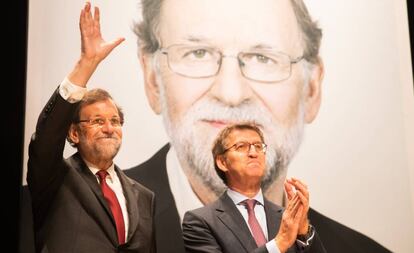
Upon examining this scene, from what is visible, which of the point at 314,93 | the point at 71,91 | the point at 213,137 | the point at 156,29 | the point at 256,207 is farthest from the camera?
the point at 314,93

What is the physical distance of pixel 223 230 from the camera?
2.94 metres

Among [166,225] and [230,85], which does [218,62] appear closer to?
[230,85]

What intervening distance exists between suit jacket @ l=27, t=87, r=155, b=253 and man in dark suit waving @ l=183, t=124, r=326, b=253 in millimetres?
302

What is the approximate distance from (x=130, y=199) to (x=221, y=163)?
52 cm

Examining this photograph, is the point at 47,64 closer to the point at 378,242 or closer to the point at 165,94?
the point at 165,94

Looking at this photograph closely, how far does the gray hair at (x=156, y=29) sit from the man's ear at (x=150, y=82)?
0.04m

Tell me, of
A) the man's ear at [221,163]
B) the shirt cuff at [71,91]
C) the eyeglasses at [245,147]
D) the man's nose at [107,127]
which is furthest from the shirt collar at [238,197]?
the shirt cuff at [71,91]

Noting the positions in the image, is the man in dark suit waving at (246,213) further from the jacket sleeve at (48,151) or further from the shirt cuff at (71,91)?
the shirt cuff at (71,91)

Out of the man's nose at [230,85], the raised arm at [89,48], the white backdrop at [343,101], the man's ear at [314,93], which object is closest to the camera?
the raised arm at [89,48]

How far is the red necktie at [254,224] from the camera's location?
2.98 meters

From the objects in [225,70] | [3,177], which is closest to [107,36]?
[225,70]

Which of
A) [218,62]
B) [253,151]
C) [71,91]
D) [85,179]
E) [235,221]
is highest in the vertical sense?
[218,62]

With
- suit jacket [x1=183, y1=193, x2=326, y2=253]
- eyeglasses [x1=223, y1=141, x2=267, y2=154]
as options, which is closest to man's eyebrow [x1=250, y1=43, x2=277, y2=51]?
eyeglasses [x1=223, y1=141, x2=267, y2=154]

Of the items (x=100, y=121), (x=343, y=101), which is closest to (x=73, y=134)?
(x=100, y=121)
